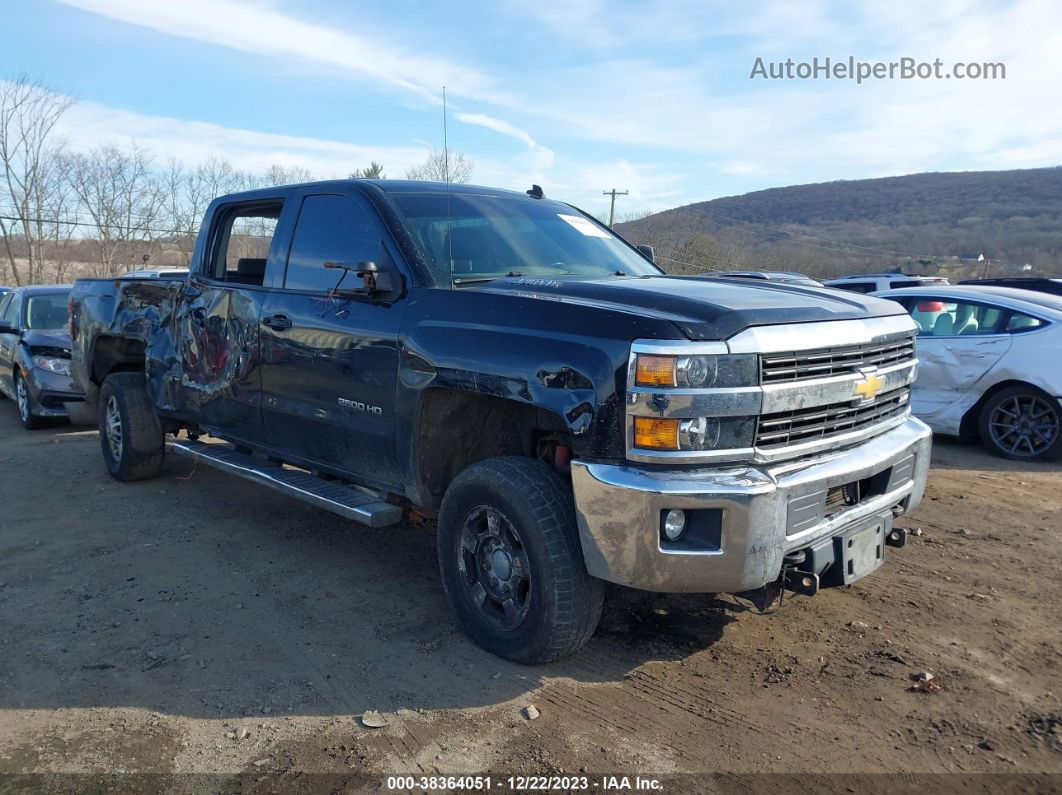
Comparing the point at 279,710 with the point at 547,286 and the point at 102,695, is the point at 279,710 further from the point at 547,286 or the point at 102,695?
the point at 547,286

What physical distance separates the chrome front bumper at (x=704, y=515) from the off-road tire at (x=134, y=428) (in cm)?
459

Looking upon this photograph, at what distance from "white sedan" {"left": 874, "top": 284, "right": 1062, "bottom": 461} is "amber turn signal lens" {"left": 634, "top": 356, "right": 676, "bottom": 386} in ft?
18.6

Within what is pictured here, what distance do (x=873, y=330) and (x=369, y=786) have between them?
2715 millimetres

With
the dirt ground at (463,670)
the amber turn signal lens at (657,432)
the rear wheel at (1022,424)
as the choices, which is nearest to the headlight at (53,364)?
the dirt ground at (463,670)

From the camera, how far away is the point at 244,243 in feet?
18.7

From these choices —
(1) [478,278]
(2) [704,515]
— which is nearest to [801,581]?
(2) [704,515]

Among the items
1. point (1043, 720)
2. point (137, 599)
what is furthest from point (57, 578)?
point (1043, 720)

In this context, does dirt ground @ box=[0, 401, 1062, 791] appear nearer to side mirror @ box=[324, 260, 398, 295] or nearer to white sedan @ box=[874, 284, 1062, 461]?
side mirror @ box=[324, 260, 398, 295]

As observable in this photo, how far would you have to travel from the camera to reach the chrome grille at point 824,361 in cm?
310

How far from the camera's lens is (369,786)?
2742mm

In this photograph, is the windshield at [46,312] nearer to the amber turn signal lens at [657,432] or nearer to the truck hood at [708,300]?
the truck hood at [708,300]

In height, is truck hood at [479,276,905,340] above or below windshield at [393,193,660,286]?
below

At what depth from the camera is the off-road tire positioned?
21.0 ft

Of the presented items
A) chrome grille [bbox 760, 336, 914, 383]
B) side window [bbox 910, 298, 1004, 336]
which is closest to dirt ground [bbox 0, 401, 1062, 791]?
chrome grille [bbox 760, 336, 914, 383]
